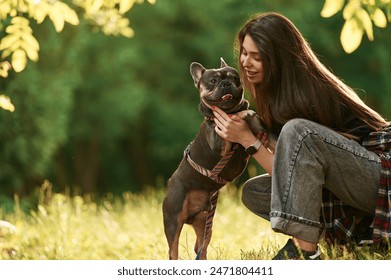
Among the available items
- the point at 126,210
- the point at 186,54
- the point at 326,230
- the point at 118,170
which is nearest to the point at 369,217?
the point at 326,230

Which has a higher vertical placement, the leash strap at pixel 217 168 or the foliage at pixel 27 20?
the foliage at pixel 27 20

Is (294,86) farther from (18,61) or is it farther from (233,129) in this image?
(18,61)

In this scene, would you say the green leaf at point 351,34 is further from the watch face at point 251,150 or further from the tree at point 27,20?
the tree at point 27,20

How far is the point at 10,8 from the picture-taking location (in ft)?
14.1

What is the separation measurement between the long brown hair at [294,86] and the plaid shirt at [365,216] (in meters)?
0.12

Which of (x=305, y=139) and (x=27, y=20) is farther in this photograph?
(x=27, y=20)

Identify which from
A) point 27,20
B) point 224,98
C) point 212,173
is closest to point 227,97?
point 224,98

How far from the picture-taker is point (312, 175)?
3.43 m

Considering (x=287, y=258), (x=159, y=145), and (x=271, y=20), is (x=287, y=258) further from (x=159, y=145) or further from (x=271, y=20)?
(x=159, y=145)

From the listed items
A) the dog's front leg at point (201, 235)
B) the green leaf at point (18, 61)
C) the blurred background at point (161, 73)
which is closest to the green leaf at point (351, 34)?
the dog's front leg at point (201, 235)

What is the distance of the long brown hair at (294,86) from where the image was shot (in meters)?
3.72

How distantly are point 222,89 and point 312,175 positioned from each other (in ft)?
2.36

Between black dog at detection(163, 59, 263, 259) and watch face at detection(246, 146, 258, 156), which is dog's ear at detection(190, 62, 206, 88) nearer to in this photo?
black dog at detection(163, 59, 263, 259)
